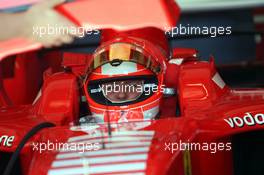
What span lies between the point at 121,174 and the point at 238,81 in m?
1.85

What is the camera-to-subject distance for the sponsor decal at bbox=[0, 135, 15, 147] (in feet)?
7.25

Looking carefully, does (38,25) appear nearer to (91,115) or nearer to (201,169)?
(91,115)

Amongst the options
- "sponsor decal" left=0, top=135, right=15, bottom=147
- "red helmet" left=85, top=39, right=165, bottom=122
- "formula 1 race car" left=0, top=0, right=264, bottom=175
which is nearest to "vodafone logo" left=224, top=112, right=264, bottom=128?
"formula 1 race car" left=0, top=0, right=264, bottom=175

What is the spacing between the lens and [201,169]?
2158mm

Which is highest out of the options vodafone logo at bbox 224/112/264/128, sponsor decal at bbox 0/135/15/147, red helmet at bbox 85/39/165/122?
red helmet at bbox 85/39/165/122

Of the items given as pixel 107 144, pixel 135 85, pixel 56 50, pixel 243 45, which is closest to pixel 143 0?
pixel 135 85

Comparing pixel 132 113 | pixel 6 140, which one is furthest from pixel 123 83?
pixel 6 140

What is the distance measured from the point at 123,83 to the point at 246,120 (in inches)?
16.8

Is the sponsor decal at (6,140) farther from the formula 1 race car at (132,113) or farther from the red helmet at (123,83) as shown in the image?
the red helmet at (123,83)

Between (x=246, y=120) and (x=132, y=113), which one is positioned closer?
(x=246, y=120)

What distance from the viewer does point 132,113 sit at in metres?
2.34

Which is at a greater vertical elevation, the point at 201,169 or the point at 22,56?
the point at 22,56

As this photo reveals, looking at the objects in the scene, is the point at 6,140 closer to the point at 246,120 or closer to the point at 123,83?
the point at 123,83

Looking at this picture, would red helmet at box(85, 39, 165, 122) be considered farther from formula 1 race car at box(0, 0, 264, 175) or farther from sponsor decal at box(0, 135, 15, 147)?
sponsor decal at box(0, 135, 15, 147)
